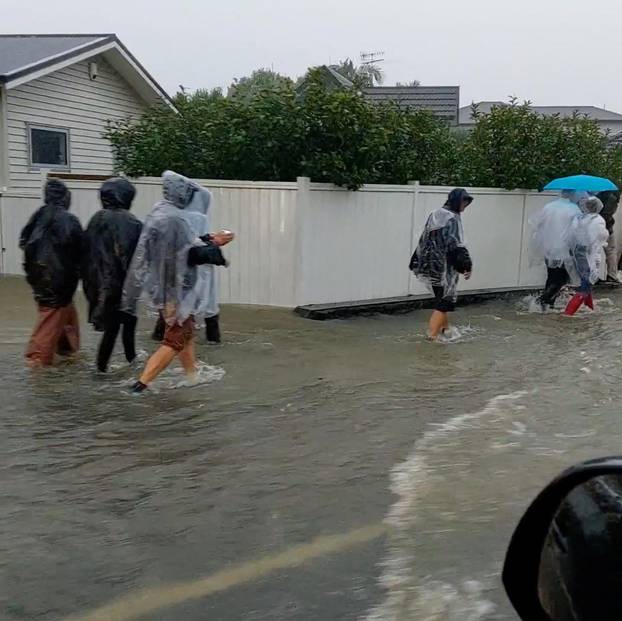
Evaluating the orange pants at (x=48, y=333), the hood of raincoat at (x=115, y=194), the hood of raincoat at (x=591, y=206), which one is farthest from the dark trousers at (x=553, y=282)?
the orange pants at (x=48, y=333)

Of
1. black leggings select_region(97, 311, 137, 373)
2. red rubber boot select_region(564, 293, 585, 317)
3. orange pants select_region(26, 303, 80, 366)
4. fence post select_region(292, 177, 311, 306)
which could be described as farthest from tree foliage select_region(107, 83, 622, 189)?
orange pants select_region(26, 303, 80, 366)

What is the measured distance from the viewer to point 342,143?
1060cm

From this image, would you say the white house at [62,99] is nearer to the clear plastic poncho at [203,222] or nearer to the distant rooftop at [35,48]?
the distant rooftop at [35,48]

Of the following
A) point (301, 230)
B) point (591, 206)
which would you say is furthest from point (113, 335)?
point (591, 206)

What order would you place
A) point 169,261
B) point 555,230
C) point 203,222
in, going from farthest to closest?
point 555,230
point 203,222
point 169,261

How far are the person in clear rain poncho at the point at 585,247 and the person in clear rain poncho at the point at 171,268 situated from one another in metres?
6.33

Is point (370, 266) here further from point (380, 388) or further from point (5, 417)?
point (5, 417)

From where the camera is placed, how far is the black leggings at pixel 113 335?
711 cm

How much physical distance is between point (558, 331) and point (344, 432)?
518 cm

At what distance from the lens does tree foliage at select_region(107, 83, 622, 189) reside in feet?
34.7

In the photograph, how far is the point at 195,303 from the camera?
21.6 feet

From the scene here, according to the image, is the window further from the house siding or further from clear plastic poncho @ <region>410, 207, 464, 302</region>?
clear plastic poncho @ <region>410, 207, 464, 302</region>

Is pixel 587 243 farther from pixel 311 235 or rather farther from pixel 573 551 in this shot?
pixel 573 551

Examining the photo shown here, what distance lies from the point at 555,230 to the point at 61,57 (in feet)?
31.4
